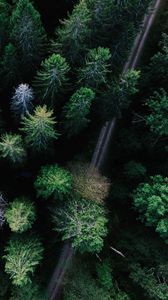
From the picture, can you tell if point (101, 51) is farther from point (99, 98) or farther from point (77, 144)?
point (77, 144)

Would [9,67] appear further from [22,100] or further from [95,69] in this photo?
[95,69]

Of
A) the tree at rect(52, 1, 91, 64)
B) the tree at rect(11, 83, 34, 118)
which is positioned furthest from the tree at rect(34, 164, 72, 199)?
the tree at rect(52, 1, 91, 64)

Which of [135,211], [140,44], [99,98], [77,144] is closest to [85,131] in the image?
[77,144]

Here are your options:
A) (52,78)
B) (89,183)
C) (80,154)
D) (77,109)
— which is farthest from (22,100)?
(80,154)

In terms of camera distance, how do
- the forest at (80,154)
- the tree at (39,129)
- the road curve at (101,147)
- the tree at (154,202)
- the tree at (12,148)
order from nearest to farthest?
the tree at (39,129), the tree at (12,148), the forest at (80,154), the tree at (154,202), the road curve at (101,147)

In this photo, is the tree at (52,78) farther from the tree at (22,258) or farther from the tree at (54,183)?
the tree at (22,258)

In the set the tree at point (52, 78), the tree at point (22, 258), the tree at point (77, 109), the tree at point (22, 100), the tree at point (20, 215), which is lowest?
the tree at point (22, 258)

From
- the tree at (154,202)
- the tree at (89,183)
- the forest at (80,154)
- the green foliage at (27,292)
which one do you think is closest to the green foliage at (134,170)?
the forest at (80,154)
